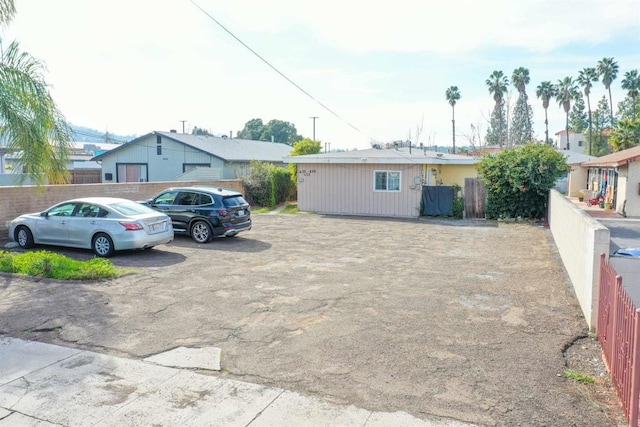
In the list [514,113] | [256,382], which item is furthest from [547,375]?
[514,113]

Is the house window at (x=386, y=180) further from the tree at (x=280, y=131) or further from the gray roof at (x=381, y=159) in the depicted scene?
the tree at (x=280, y=131)

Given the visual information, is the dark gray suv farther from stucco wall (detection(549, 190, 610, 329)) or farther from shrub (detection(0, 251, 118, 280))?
stucco wall (detection(549, 190, 610, 329))

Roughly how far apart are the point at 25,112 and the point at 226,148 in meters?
24.9

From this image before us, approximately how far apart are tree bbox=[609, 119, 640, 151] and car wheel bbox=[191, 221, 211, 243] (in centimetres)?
3504

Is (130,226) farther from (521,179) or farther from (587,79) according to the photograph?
(587,79)

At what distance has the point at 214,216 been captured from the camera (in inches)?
575

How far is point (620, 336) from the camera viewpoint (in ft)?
16.7

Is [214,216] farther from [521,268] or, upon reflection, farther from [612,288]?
[612,288]

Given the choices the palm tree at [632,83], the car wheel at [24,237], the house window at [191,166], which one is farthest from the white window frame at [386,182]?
the palm tree at [632,83]

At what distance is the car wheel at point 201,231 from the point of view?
14688 mm

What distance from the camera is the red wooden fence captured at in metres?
4.34

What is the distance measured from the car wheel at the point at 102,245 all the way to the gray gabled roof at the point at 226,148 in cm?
1975

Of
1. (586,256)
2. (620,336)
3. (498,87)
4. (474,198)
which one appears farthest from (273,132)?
(620,336)

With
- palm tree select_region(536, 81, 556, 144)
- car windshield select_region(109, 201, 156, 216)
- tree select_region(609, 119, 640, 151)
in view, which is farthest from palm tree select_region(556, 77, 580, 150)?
car windshield select_region(109, 201, 156, 216)
